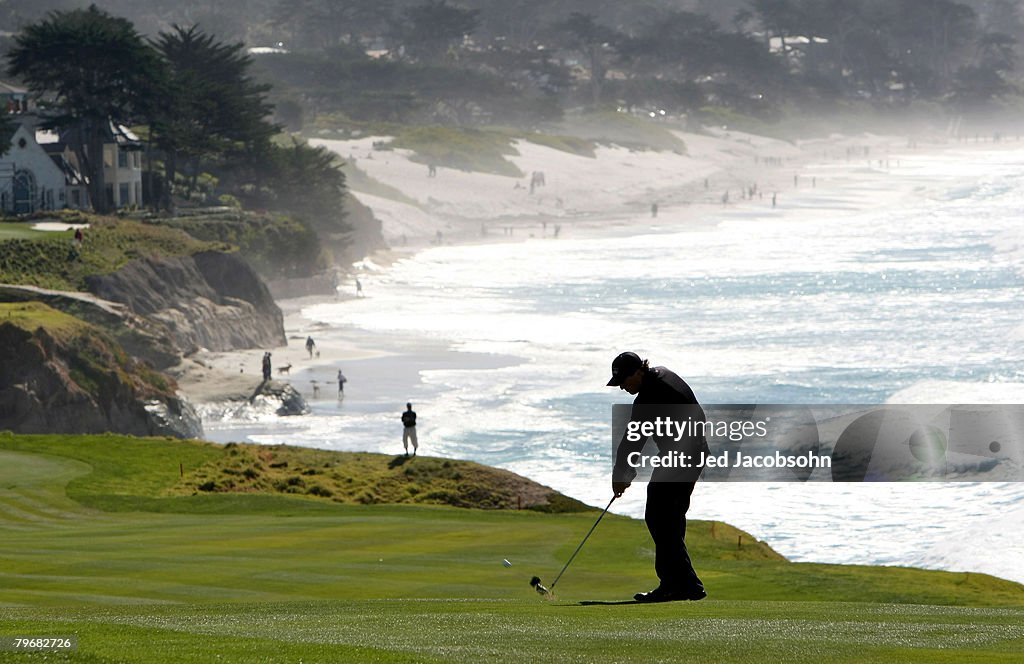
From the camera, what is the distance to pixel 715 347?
62.6m

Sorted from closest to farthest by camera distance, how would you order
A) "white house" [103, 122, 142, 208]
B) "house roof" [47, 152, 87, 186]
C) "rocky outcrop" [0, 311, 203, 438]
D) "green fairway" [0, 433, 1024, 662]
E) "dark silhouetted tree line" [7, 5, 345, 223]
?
"green fairway" [0, 433, 1024, 662], "rocky outcrop" [0, 311, 203, 438], "dark silhouetted tree line" [7, 5, 345, 223], "house roof" [47, 152, 87, 186], "white house" [103, 122, 142, 208]

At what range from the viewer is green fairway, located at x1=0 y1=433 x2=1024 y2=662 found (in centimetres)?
1223

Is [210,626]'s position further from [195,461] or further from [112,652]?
[195,461]

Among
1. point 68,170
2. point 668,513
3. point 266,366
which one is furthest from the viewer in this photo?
point 68,170

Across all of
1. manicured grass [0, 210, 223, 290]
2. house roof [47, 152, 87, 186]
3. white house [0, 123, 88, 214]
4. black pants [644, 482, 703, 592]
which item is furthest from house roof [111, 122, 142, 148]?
black pants [644, 482, 703, 592]

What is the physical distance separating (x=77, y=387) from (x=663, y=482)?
1380 inches

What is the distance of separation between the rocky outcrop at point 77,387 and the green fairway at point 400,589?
543 inches

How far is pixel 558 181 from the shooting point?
158250 mm

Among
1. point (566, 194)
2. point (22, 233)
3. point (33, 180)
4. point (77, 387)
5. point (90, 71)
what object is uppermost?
point (90, 71)

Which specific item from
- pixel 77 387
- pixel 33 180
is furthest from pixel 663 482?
pixel 33 180

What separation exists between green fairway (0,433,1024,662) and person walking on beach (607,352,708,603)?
29cm

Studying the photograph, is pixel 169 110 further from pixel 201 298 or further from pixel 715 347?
pixel 715 347

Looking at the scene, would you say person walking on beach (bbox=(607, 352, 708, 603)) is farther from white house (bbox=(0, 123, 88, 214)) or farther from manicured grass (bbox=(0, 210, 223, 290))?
white house (bbox=(0, 123, 88, 214))

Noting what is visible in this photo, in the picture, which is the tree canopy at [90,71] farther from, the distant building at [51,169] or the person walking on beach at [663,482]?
the person walking on beach at [663,482]
